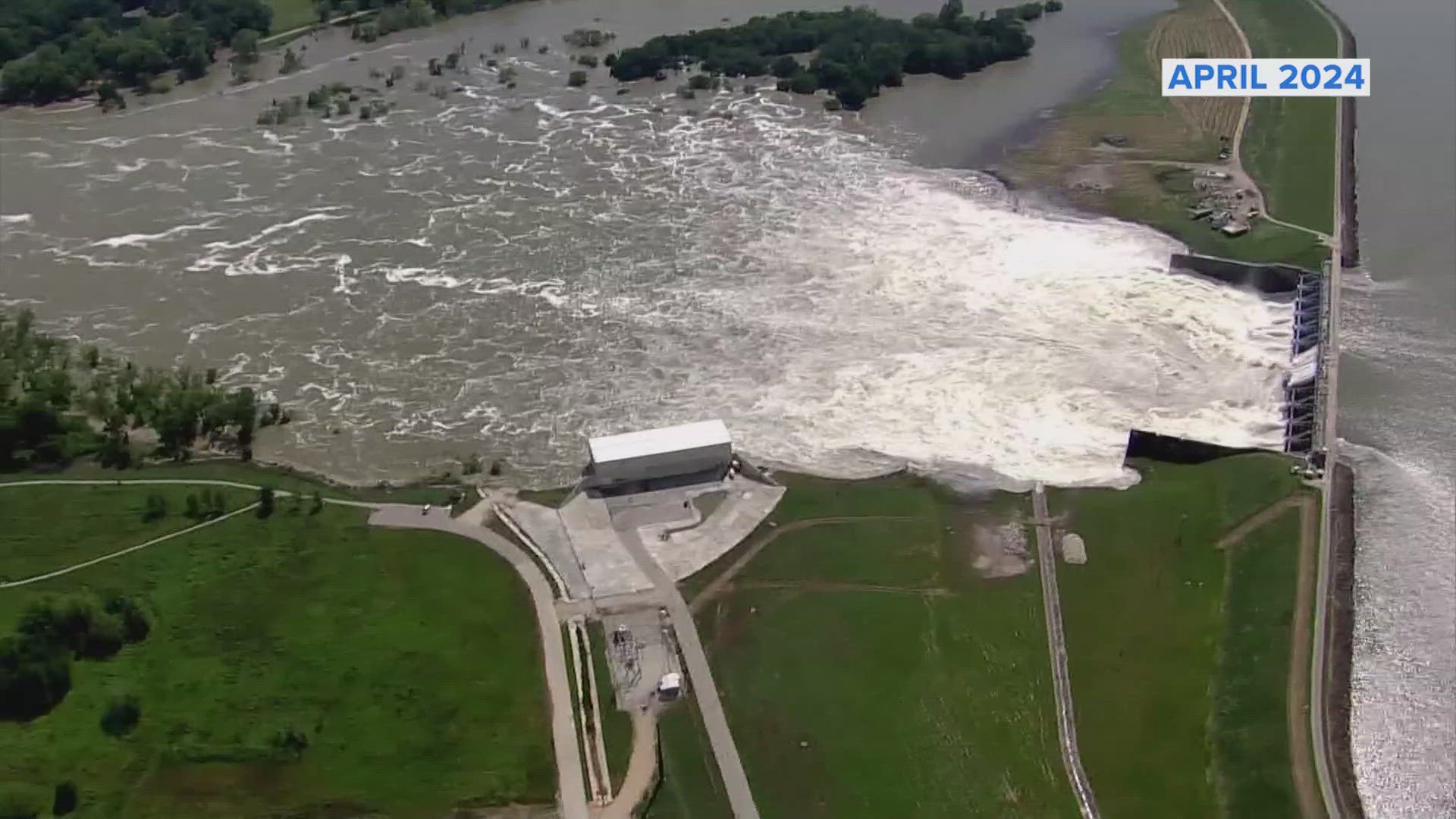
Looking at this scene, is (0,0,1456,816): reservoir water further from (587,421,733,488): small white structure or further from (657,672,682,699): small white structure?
(657,672,682,699): small white structure

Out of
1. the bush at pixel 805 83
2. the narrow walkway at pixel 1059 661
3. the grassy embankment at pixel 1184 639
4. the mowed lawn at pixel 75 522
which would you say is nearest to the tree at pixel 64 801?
the mowed lawn at pixel 75 522

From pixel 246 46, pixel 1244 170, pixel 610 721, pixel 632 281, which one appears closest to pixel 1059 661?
pixel 610 721

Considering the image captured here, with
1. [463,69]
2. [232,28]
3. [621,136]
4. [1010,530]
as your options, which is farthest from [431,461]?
[232,28]

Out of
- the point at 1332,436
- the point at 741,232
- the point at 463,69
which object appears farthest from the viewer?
the point at 463,69

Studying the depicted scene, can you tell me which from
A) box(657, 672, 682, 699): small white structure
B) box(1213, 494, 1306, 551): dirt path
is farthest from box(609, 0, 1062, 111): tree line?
box(657, 672, 682, 699): small white structure

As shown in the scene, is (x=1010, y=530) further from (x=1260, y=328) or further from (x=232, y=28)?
(x=232, y=28)

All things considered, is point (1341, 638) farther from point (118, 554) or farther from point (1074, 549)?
point (118, 554)
